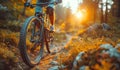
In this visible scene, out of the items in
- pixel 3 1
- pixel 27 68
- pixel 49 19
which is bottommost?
pixel 27 68

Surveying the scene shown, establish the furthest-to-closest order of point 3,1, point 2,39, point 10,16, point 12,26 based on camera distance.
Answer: point 10,16, point 3,1, point 12,26, point 2,39

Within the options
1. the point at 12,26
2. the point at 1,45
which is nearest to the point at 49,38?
the point at 1,45

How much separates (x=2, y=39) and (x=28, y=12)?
10.0m

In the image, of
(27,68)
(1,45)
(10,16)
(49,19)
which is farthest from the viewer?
(10,16)

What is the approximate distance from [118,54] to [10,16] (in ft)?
31.9

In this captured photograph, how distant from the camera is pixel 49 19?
8.05 metres

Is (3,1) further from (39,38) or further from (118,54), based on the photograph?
(118,54)

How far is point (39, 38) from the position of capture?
6.95 meters

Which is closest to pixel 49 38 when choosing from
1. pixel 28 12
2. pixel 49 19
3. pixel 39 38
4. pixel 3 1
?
pixel 49 19

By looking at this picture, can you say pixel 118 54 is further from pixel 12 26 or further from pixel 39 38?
pixel 12 26

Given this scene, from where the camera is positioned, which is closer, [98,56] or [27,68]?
[98,56]

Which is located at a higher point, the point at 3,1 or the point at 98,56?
the point at 3,1

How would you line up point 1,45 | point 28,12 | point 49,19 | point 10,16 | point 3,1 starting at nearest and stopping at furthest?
point 1,45, point 49,19, point 3,1, point 10,16, point 28,12

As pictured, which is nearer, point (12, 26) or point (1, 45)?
point (1, 45)
